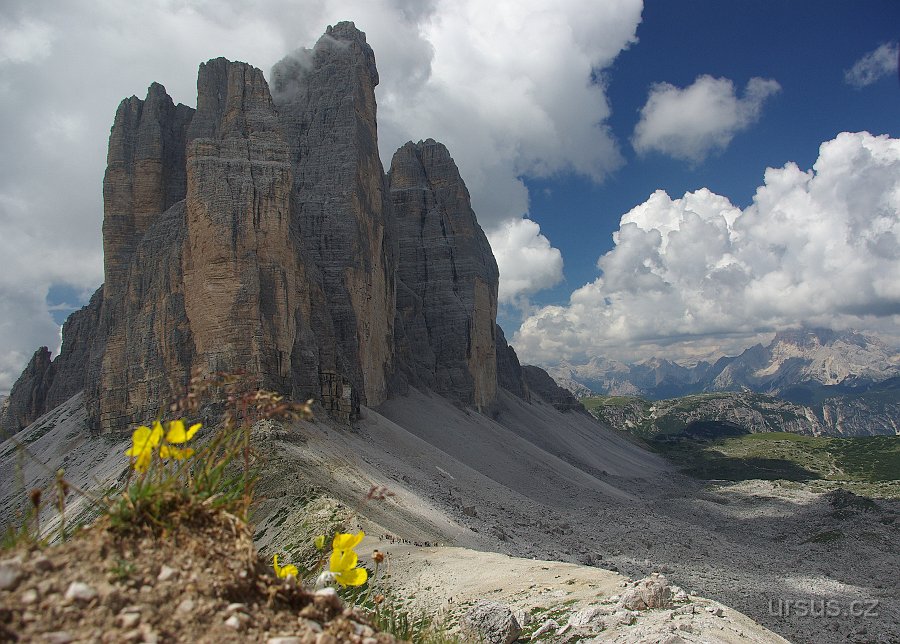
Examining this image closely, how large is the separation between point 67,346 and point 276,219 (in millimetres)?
40653

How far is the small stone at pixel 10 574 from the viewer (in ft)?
8.30

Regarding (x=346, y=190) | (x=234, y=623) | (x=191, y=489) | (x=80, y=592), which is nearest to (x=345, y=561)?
(x=234, y=623)

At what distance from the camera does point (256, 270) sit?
3102cm

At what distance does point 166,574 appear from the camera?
9.22 ft

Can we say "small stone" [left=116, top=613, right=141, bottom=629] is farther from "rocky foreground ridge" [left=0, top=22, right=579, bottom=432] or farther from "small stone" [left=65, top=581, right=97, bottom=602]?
"rocky foreground ridge" [left=0, top=22, right=579, bottom=432]

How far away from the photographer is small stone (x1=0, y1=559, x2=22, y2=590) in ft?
8.30

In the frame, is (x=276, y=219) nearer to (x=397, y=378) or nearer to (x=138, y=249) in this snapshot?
(x=138, y=249)

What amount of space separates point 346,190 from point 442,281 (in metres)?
25.8

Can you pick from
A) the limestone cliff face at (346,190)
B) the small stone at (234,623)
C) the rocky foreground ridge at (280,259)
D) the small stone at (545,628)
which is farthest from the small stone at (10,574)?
the limestone cliff face at (346,190)

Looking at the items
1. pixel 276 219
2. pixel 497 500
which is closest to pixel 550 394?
pixel 497 500

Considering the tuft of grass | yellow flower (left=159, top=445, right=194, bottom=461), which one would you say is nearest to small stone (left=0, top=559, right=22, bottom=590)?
the tuft of grass

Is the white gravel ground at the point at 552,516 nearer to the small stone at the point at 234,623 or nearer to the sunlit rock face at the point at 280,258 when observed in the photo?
the small stone at the point at 234,623

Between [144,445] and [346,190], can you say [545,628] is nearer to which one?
[144,445]

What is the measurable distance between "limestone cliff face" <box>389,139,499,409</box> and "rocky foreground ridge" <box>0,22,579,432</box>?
0.68 feet
